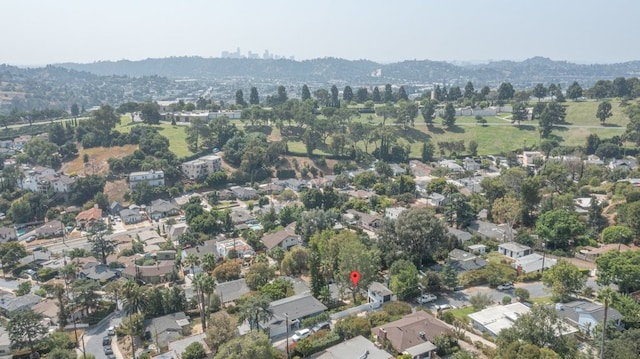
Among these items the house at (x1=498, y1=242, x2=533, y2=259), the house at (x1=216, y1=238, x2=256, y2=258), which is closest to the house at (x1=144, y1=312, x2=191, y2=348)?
the house at (x1=216, y1=238, x2=256, y2=258)

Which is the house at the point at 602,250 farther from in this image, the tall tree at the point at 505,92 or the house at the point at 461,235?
the tall tree at the point at 505,92

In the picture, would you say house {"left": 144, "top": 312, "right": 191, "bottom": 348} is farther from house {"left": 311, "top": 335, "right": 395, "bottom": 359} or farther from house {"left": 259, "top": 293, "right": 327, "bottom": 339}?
house {"left": 311, "top": 335, "right": 395, "bottom": 359}

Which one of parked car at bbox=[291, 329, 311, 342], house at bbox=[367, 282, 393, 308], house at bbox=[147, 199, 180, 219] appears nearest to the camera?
parked car at bbox=[291, 329, 311, 342]

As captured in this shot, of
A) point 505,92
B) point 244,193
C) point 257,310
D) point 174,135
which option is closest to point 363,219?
point 244,193

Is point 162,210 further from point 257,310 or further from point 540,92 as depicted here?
point 540,92

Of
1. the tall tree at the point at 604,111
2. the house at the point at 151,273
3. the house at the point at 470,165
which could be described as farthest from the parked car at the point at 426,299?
the tall tree at the point at 604,111

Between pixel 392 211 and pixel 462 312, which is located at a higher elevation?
pixel 392 211
